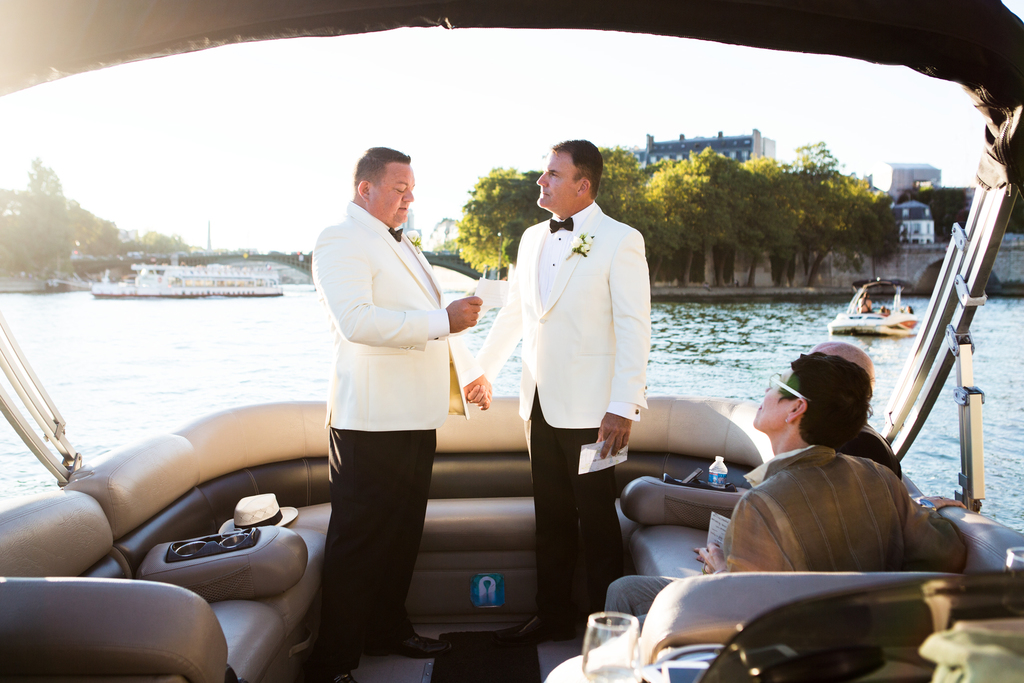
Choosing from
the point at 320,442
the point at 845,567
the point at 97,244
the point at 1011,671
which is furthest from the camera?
the point at 97,244

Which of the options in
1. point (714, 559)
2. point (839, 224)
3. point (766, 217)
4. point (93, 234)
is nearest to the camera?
point (714, 559)

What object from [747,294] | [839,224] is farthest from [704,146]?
[747,294]

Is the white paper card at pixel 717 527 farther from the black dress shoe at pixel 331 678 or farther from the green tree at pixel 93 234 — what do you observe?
the green tree at pixel 93 234

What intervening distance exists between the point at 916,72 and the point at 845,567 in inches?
38.8

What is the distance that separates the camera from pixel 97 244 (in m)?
45.2

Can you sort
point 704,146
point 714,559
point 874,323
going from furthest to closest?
point 704,146, point 874,323, point 714,559

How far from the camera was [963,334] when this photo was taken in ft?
7.54

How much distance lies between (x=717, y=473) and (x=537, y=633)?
0.97m

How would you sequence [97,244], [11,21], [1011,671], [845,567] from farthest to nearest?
1. [97,244]
2. [845,567]
3. [11,21]
4. [1011,671]

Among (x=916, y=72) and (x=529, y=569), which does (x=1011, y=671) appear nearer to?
(x=916, y=72)

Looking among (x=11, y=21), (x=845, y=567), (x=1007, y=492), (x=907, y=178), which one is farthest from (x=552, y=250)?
(x=907, y=178)

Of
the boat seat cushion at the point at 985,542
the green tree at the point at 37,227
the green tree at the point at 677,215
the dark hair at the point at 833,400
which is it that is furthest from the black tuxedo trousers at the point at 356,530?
the green tree at the point at 37,227

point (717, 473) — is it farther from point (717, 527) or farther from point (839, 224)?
point (839, 224)

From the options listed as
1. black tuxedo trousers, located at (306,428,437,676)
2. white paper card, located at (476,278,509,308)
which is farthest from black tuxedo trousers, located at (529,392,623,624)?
black tuxedo trousers, located at (306,428,437,676)
